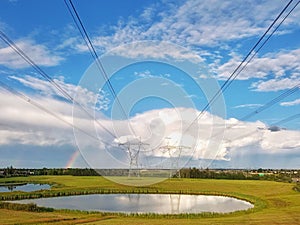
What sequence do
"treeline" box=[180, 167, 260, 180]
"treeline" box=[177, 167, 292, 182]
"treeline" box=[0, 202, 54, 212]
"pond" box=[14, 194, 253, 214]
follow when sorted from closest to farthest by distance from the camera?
"treeline" box=[0, 202, 54, 212] < "pond" box=[14, 194, 253, 214] < "treeline" box=[177, 167, 292, 182] < "treeline" box=[180, 167, 260, 180]

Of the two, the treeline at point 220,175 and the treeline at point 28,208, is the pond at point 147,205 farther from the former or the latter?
the treeline at point 220,175

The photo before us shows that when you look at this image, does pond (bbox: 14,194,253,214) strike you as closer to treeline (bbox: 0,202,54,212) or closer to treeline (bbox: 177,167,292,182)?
treeline (bbox: 0,202,54,212)

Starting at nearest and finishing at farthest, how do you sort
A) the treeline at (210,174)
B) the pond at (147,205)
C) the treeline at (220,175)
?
the pond at (147,205) < the treeline at (220,175) < the treeline at (210,174)

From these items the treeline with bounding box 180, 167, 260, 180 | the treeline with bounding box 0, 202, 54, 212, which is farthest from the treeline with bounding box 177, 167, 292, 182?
the treeline with bounding box 0, 202, 54, 212

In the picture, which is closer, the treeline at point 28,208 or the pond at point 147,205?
the treeline at point 28,208

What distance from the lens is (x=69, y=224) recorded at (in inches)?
1529

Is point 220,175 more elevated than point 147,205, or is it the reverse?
Result: point 220,175

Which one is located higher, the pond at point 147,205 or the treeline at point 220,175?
the treeline at point 220,175

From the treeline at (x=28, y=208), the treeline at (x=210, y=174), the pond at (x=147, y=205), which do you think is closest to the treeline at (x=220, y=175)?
the treeline at (x=210, y=174)

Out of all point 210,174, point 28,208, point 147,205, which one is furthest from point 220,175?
point 28,208

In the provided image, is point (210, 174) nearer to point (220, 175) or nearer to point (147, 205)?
point (220, 175)

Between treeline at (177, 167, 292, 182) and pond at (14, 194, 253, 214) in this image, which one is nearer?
pond at (14, 194, 253, 214)

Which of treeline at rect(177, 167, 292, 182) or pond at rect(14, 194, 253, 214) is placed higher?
treeline at rect(177, 167, 292, 182)

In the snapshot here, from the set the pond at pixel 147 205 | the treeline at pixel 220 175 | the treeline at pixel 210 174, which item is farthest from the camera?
the treeline at pixel 210 174
